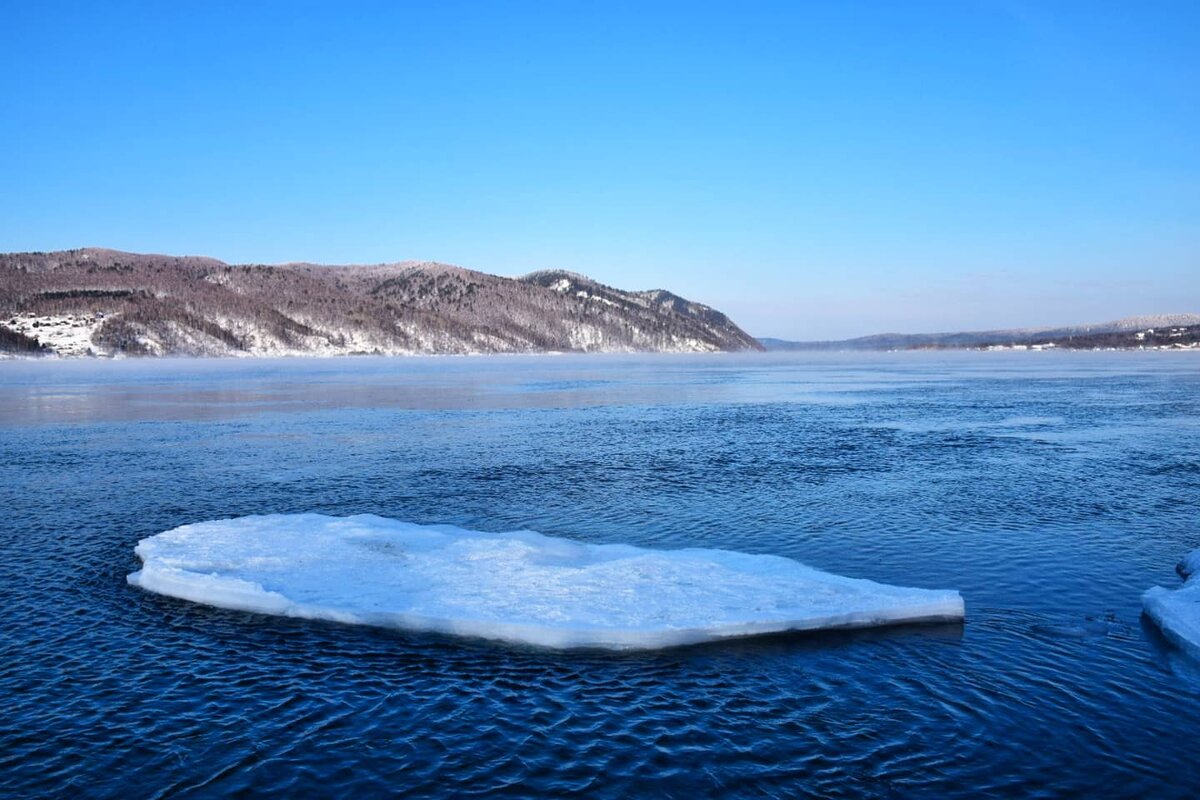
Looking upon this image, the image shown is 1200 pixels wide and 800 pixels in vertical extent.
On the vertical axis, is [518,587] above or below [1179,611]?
above

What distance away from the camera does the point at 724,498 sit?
24938 mm

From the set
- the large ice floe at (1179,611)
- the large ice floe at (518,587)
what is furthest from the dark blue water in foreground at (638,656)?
the large ice floe at (518,587)

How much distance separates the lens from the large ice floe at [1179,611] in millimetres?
13320

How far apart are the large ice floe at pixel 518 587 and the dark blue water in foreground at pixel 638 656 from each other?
424 mm

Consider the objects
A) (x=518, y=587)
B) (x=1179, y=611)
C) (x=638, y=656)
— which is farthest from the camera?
(x=518, y=587)

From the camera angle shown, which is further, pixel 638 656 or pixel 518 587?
pixel 518 587

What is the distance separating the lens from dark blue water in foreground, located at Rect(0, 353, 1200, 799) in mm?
9820

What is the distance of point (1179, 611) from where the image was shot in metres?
14.3

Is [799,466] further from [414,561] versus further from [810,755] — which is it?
[810,755]

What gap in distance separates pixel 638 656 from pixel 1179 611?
9.22 metres

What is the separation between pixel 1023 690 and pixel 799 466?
61.5ft

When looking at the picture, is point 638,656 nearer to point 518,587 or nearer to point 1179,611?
point 518,587

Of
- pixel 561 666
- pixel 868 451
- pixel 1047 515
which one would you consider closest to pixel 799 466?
pixel 868 451

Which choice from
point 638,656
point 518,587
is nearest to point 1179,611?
point 638,656
